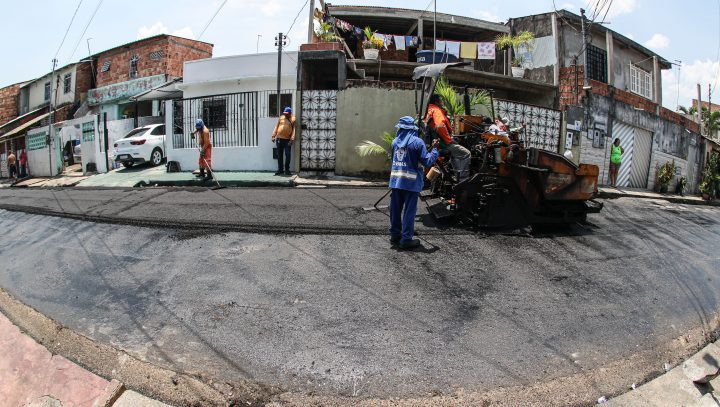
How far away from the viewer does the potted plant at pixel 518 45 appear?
1633cm

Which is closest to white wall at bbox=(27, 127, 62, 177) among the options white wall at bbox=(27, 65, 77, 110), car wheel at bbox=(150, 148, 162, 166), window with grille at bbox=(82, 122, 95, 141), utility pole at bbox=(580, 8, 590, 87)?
white wall at bbox=(27, 65, 77, 110)

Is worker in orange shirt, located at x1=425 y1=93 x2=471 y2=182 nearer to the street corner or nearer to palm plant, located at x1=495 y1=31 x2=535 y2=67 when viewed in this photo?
the street corner

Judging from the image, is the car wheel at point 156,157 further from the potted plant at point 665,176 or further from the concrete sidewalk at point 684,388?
the potted plant at point 665,176

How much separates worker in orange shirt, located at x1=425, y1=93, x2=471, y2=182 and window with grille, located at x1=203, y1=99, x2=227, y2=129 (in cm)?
884

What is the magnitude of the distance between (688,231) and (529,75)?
1048cm

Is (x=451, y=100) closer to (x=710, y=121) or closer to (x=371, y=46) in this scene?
(x=371, y=46)

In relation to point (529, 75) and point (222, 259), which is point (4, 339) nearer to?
point (222, 259)

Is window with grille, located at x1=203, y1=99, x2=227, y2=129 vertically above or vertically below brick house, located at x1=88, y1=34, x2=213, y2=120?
below

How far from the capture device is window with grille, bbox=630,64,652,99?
2091 centimetres

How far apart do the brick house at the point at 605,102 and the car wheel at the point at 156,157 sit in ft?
44.3

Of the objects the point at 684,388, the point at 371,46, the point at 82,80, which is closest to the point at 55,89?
the point at 82,80

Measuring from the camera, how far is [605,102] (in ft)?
51.9

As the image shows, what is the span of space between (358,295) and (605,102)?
14.7m

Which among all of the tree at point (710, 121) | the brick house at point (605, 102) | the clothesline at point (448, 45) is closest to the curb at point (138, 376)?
the brick house at point (605, 102)
